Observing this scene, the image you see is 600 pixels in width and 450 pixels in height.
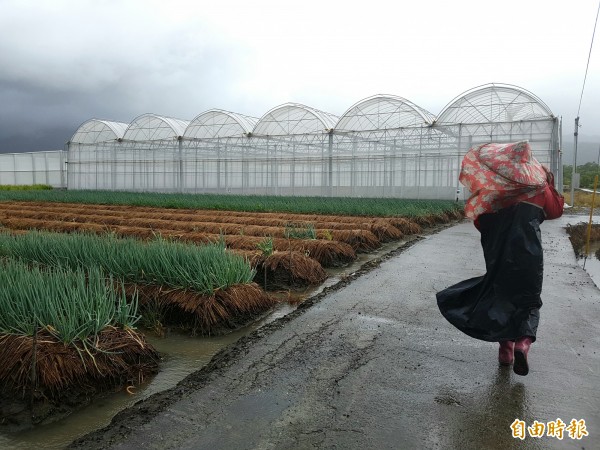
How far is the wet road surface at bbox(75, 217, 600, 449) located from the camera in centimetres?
261

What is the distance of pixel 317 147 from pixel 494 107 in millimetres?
10217

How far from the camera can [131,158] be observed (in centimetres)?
3105

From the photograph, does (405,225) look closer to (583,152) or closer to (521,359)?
(521,359)

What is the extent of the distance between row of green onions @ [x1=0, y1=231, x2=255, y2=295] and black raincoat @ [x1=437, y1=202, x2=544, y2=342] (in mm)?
2468

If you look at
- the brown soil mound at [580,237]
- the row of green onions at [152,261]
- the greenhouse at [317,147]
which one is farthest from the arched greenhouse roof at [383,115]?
the row of green onions at [152,261]

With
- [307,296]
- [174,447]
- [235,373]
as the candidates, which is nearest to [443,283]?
[307,296]

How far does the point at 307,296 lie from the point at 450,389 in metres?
2.99

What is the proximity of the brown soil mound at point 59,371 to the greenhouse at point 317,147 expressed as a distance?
21888mm

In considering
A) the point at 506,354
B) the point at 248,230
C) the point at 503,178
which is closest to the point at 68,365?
the point at 506,354

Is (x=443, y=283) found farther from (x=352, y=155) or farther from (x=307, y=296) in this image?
(x=352, y=155)

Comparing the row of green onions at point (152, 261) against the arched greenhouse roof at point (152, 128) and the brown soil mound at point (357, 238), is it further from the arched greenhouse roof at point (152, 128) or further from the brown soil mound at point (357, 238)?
the arched greenhouse roof at point (152, 128)

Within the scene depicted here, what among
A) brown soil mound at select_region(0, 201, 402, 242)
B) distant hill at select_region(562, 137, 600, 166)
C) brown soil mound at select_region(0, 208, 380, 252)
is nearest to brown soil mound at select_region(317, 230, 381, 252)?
brown soil mound at select_region(0, 208, 380, 252)

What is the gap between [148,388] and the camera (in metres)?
3.38

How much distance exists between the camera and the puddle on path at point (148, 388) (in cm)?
266
